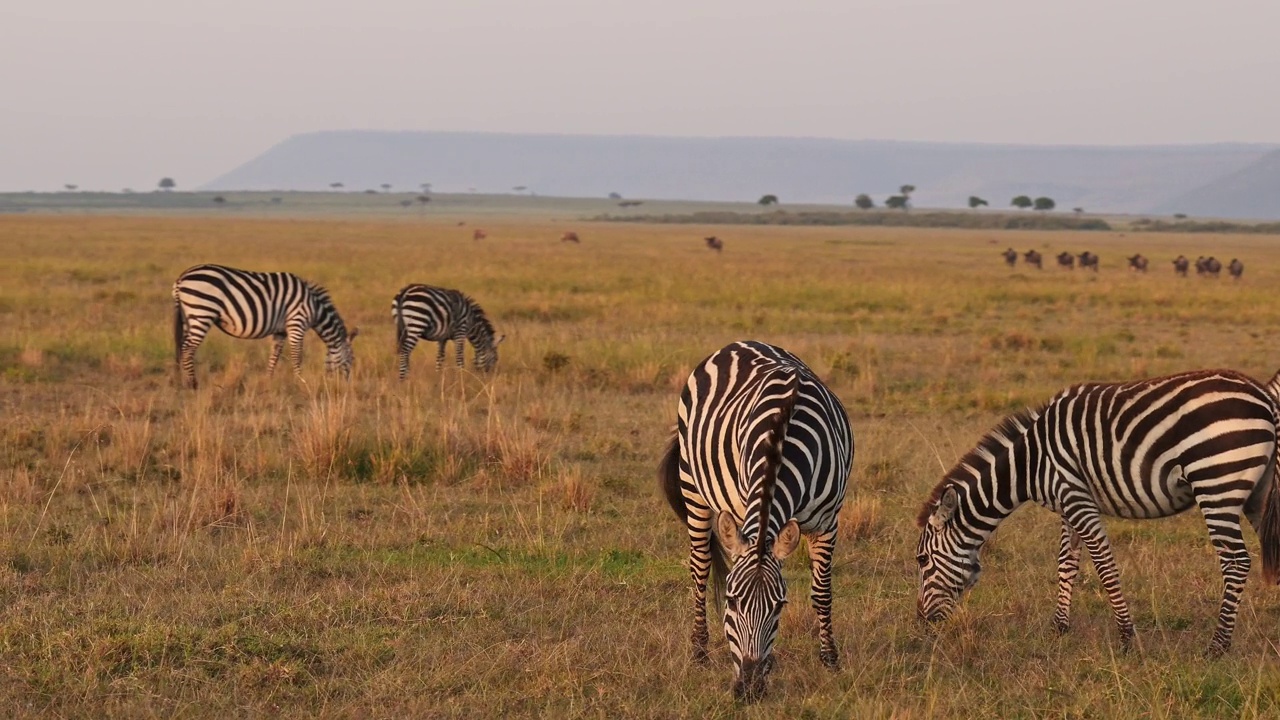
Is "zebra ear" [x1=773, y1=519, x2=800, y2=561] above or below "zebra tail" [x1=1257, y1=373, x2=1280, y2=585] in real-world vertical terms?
above

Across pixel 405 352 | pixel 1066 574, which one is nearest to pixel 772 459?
pixel 1066 574

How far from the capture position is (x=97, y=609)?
247 inches

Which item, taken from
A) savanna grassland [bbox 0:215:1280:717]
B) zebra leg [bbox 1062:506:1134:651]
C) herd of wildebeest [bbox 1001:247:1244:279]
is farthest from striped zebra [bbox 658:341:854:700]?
herd of wildebeest [bbox 1001:247:1244:279]

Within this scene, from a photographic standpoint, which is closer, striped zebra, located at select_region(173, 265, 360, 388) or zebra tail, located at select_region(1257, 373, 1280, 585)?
zebra tail, located at select_region(1257, 373, 1280, 585)

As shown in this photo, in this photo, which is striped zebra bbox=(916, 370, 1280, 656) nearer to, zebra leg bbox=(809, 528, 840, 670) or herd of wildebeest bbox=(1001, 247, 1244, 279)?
zebra leg bbox=(809, 528, 840, 670)

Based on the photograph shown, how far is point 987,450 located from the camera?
6.40m

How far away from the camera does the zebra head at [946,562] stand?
6.31 m

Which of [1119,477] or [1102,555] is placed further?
[1102,555]

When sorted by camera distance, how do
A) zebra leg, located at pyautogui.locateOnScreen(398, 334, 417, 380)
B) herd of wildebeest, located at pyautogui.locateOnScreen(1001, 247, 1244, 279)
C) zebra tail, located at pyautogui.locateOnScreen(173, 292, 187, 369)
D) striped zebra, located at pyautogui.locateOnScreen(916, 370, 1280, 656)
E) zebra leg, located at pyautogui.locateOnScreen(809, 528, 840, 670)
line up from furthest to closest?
herd of wildebeest, located at pyautogui.locateOnScreen(1001, 247, 1244, 279)
zebra leg, located at pyautogui.locateOnScreen(398, 334, 417, 380)
zebra tail, located at pyautogui.locateOnScreen(173, 292, 187, 369)
striped zebra, located at pyautogui.locateOnScreen(916, 370, 1280, 656)
zebra leg, located at pyautogui.locateOnScreen(809, 528, 840, 670)

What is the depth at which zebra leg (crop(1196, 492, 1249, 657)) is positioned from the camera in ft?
18.8

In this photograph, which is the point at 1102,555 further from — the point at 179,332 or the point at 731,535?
the point at 179,332

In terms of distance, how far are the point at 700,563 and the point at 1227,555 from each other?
2.34 meters

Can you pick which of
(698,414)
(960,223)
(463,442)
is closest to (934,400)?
(463,442)

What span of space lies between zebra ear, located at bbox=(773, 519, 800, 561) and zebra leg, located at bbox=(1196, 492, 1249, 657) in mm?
2101
